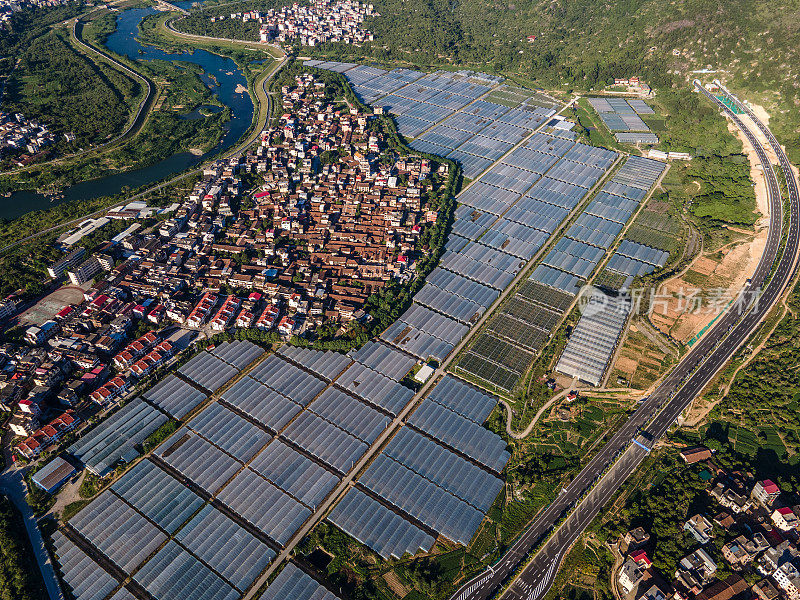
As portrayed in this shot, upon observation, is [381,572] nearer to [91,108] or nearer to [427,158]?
[427,158]

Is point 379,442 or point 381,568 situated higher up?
point 379,442

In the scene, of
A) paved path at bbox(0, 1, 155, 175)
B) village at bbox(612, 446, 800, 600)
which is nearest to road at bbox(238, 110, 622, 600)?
village at bbox(612, 446, 800, 600)

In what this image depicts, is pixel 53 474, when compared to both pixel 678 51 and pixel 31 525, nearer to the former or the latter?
pixel 31 525

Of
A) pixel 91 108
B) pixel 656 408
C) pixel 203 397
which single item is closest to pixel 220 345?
pixel 203 397

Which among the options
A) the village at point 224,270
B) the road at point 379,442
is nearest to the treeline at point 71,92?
the village at point 224,270

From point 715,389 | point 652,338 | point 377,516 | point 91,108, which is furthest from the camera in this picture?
point 91,108

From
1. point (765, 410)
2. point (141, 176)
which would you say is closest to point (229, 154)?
point (141, 176)
